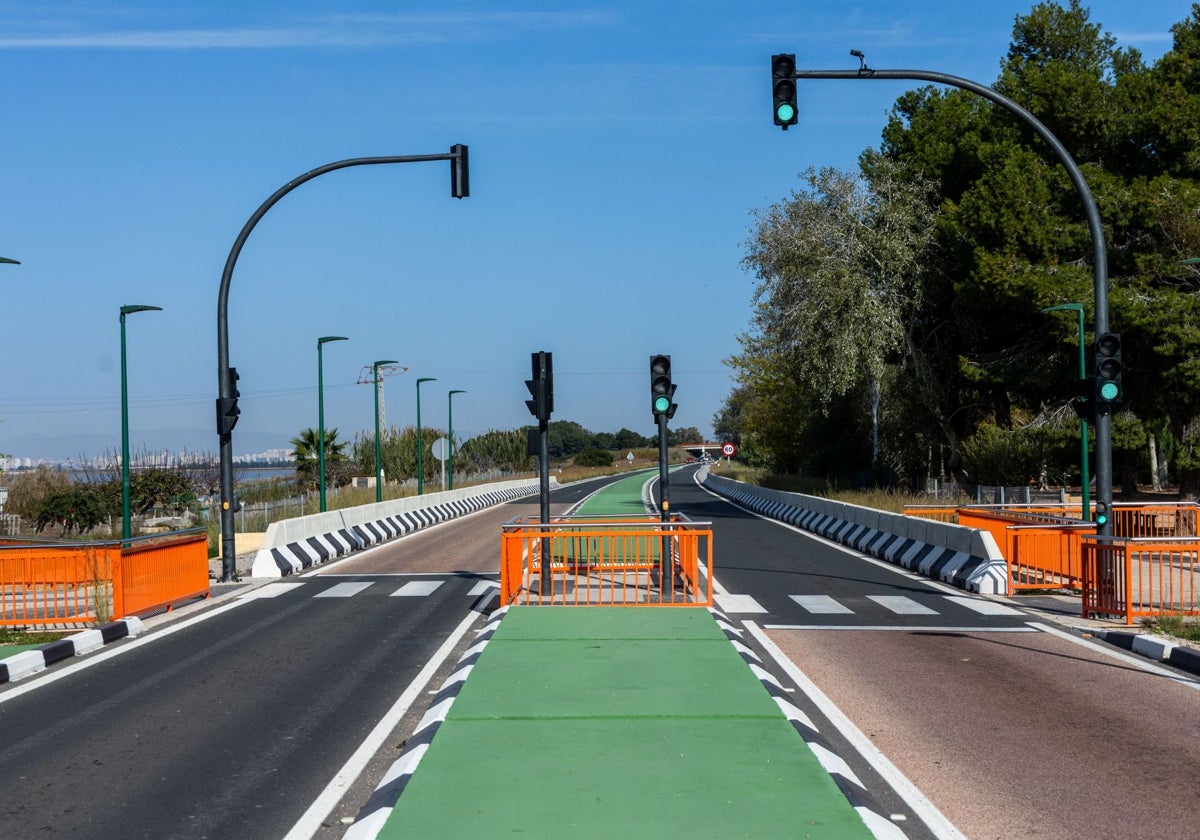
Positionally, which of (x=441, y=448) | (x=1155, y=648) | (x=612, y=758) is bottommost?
(x=1155, y=648)

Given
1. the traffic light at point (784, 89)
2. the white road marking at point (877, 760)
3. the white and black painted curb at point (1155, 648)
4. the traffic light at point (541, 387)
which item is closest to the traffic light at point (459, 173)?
the traffic light at point (541, 387)

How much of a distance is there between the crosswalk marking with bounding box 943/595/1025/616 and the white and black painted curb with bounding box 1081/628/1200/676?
2030 millimetres

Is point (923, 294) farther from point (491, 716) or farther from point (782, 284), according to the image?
point (491, 716)

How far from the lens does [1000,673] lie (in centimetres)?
1143

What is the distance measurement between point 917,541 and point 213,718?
15.6m

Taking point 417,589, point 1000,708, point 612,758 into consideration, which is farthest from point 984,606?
point 612,758

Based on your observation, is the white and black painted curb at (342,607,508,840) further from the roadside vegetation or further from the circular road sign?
the circular road sign

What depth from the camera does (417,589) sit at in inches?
767

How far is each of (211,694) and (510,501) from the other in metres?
59.8

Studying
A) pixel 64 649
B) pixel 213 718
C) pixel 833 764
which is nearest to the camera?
pixel 833 764

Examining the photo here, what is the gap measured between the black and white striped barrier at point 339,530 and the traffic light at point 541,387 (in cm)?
738

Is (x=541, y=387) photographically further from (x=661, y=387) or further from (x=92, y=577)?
(x=92, y=577)

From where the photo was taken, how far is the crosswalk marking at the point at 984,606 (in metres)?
16.0

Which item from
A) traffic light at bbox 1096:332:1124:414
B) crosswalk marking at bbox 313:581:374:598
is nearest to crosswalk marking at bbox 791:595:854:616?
traffic light at bbox 1096:332:1124:414
